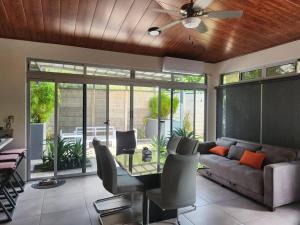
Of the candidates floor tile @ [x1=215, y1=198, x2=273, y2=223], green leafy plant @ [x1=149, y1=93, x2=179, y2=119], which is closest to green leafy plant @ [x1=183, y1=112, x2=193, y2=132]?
green leafy plant @ [x1=149, y1=93, x2=179, y2=119]

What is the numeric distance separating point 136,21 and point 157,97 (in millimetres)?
2201

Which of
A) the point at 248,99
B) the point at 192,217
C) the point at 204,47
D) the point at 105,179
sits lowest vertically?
the point at 192,217

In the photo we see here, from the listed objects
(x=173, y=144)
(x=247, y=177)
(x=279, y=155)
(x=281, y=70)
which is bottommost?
(x=247, y=177)

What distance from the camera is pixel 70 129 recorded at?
4.53 m

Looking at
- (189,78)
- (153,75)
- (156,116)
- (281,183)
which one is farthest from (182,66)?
(281,183)

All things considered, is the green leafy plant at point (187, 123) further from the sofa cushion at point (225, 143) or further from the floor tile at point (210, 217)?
the floor tile at point (210, 217)

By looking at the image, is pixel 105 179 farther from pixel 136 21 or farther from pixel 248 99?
pixel 248 99

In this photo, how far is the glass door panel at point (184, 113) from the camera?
5.60 metres

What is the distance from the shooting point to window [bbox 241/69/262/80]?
4682 millimetres

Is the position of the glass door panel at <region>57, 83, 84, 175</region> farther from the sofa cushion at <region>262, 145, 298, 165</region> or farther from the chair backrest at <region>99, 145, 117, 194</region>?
the sofa cushion at <region>262, 145, 298, 165</region>

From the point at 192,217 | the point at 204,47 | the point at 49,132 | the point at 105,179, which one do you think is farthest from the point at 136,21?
the point at 192,217

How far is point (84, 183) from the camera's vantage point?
13.5 feet

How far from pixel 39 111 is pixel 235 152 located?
4.15 m

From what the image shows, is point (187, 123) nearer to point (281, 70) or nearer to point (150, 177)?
point (281, 70)
